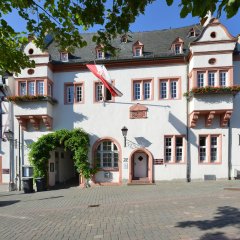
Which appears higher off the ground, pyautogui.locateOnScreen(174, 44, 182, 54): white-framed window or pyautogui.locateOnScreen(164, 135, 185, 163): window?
pyautogui.locateOnScreen(174, 44, 182, 54): white-framed window

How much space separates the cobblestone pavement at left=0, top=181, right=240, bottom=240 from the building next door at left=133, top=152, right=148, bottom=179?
200 inches

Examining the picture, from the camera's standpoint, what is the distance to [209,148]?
1906 centimetres

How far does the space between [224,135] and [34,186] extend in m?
12.6

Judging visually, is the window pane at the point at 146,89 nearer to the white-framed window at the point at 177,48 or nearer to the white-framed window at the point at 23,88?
the white-framed window at the point at 177,48

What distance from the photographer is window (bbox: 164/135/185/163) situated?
19391 millimetres

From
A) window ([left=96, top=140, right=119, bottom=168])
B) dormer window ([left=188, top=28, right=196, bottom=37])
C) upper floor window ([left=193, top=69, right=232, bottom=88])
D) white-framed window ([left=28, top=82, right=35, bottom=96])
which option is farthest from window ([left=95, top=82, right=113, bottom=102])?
dormer window ([left=188, top=28, right=196, bottom=37])

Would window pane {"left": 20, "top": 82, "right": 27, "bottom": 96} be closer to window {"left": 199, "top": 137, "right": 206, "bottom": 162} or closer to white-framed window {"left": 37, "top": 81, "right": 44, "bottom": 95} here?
white-framed window {"left": 37, "top": 81, "right": 44, "bottom": 95}

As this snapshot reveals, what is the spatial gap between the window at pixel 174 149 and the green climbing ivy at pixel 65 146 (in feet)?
15.7

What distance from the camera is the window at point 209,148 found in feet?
62.6

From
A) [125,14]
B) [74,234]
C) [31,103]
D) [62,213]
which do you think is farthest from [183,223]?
[31,103]

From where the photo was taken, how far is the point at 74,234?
803 cm

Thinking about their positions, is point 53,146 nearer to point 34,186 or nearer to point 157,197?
point 34,186

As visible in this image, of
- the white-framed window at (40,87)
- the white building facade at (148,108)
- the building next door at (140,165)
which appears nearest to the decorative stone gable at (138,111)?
the white building facade at (148,108)

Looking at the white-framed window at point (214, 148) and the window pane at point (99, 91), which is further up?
the window pane at point (99, 91)
